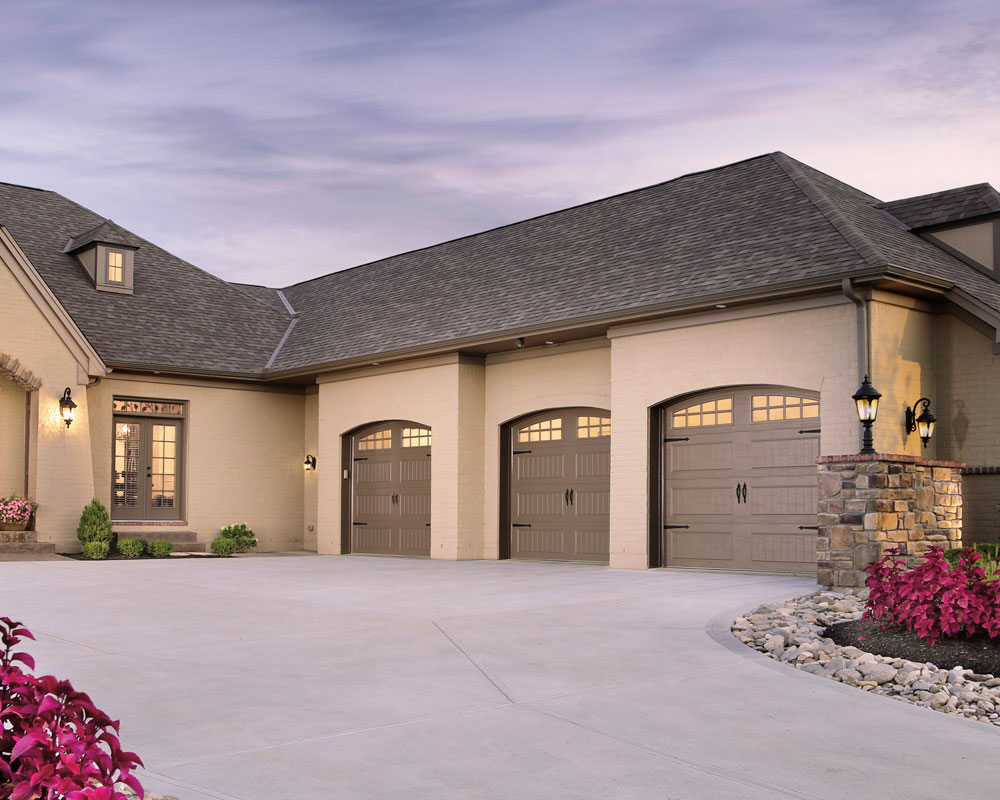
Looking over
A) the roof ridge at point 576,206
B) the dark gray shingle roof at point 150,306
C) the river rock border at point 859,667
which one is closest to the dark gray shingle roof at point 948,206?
the roof ridge at point 576,206

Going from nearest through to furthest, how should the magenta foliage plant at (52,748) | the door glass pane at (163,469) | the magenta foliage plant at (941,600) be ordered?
1. the magenta foliage plant at (52,748)
2. the magenta foliage plant at (941,600)
3. the door glass pane at (163,469)

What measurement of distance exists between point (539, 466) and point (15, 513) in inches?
375

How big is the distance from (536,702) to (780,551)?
29.1 feet

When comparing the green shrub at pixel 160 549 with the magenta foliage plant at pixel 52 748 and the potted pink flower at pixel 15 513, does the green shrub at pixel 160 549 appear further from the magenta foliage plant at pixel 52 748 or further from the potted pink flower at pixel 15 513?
the magenta foliage plant at pixel 52 748

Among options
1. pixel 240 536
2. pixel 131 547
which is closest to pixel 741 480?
pixel 240 536

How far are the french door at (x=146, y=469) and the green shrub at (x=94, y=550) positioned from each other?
2.25 meters

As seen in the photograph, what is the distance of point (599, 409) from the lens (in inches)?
669

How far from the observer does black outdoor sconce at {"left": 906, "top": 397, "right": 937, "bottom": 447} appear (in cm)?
1339

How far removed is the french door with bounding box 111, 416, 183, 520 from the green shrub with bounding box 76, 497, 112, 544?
1.72 m

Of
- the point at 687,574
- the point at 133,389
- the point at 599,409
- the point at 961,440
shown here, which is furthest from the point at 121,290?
the point at 961,440

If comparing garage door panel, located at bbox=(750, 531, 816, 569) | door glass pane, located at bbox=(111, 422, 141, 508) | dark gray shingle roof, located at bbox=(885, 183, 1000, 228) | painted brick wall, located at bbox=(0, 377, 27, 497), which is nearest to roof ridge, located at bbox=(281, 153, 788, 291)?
dark gray shingle roof, located at bbox=(885, 183, 1000, 228)

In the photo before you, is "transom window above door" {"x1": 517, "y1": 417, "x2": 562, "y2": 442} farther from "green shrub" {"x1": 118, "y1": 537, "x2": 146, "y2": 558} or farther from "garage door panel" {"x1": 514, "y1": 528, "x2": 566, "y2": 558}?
"green shrub" {"x1": 118, "y1": 537, "x2": 146, "y2": 558}

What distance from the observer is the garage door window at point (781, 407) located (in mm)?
13898

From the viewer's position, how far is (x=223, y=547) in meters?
20.5
